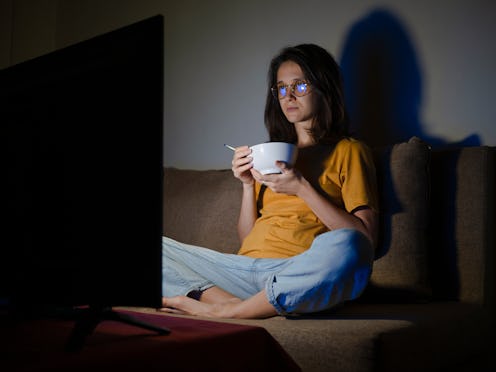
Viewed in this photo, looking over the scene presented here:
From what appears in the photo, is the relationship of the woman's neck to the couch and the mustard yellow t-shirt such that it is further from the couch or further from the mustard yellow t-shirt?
the couch

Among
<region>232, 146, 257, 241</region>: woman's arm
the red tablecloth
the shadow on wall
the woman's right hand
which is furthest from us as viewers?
the shadow on wall

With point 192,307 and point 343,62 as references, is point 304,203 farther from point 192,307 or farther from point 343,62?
point 343,62

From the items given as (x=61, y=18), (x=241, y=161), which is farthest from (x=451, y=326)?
(x=61, y=18)

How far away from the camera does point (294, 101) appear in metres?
1.69

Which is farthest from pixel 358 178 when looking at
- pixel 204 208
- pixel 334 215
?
pixel 204 208

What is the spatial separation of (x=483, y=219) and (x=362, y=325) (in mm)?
619

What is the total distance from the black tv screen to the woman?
546 millimetres

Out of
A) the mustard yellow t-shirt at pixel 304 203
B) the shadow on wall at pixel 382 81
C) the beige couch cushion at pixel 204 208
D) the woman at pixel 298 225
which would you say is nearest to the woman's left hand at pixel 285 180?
the woman at pixel 298 225

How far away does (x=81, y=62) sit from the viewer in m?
0.67

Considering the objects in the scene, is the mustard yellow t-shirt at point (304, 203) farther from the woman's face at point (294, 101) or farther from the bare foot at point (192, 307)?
the bare foot at point (192, 307)

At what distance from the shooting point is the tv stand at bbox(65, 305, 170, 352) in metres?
0.57

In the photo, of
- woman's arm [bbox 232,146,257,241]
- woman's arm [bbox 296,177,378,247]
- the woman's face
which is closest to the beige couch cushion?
woman's arm [bbox 232,146,257,241]

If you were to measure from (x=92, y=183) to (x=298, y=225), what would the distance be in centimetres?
94

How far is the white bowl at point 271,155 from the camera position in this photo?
4.52ft
